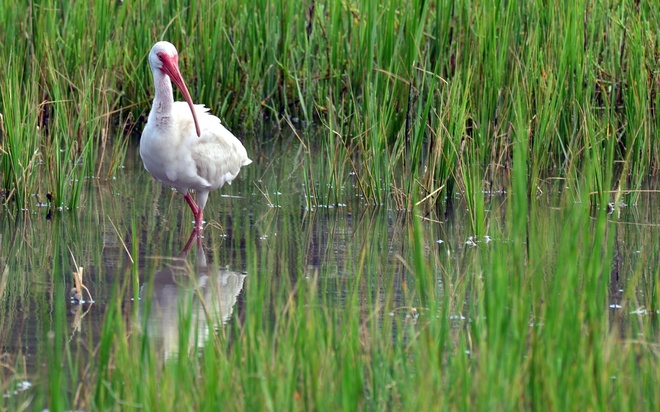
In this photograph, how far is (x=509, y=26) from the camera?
7523mm

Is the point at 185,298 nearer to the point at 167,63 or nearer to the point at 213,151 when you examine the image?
the point at 213,151

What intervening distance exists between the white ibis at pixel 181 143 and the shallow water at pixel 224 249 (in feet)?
0.72

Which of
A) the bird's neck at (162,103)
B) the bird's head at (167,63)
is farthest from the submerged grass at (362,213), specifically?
the bird's head at (167,63)

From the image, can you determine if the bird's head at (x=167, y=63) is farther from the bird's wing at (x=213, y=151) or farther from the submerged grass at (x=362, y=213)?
the submerged grass at (x=362, y=213)

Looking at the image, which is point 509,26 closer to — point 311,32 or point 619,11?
point 619,11

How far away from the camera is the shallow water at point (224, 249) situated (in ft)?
15.6

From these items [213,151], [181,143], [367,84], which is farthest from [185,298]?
[367,84]

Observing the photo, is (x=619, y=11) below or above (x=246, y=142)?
above

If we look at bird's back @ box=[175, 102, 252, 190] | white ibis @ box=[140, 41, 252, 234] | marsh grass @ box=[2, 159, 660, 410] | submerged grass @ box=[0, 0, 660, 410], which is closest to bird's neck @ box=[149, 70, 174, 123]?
white ibis @ box=[140, 41, 252, 234]

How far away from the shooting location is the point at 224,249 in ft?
19.7

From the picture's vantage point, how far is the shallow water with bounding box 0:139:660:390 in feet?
15.6

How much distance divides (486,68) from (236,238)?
2.00 meters

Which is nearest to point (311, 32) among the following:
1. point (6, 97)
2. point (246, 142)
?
point (246, 142)

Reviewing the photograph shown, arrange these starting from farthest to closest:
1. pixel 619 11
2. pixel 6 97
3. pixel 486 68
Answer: pixel 619 11 < pixel 486 68 < pixel 6 97
